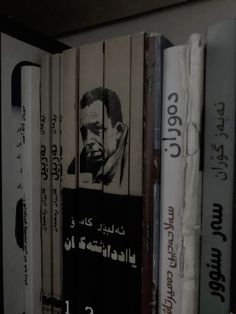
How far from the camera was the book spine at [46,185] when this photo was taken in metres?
0.47

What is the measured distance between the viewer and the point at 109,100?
1.35ft

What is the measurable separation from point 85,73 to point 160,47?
0.12m

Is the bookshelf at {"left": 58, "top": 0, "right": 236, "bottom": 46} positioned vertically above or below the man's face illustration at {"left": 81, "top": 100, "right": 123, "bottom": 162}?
above

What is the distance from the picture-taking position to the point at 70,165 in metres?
0.44

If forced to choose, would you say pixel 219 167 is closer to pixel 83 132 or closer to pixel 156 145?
pixel 156 145

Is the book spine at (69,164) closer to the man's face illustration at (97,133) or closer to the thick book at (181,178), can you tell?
A: the man's face illustration at (97,133)

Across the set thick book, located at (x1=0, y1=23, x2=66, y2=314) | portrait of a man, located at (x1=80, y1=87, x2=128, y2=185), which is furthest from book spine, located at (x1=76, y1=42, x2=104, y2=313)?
thick book, located at (x1=0, y1=23, x2=66, y2=314)

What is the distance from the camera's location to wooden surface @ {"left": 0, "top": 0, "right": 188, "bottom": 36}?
1.77 ft

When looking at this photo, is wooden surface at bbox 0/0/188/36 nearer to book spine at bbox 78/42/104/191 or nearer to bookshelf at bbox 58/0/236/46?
bookshelf at bbox 58/0/236/46

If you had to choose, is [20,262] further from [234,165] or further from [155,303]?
[234,165]

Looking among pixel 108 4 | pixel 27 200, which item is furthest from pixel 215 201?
pixel 108 4

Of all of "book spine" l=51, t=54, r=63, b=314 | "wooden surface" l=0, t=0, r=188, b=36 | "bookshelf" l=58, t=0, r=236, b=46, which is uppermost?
"wooden surface" l=0, t=0, r=188, b=36

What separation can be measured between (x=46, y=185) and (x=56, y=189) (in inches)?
0.8

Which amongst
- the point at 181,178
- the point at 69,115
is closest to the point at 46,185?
the point at 69,115
